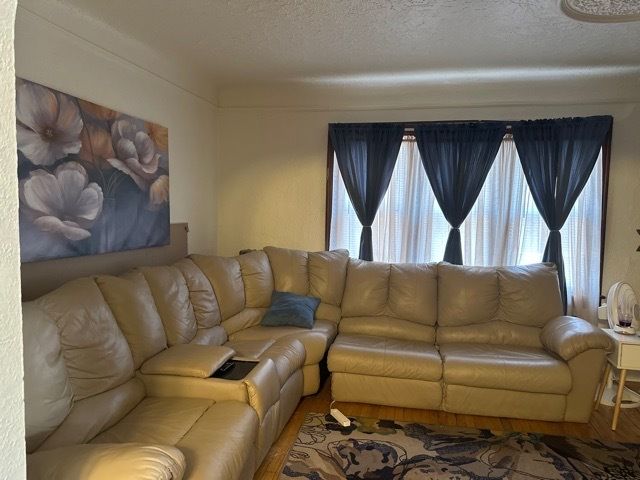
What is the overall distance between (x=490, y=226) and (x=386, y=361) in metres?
1.81

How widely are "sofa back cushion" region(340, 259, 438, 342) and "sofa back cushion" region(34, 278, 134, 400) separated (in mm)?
1948

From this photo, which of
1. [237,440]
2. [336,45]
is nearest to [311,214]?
[336,45]

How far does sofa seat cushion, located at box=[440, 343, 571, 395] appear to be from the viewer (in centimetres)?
276

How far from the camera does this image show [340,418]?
2.78 meters

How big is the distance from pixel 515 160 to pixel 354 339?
2269mm

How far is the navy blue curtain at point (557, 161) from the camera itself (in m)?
3.65

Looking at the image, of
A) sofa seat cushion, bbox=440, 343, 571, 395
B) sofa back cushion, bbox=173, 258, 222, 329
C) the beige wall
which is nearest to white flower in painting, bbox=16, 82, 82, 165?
sofa back cushion, bbox=173, 258, 222, 329

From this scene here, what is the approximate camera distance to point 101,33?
2.64m

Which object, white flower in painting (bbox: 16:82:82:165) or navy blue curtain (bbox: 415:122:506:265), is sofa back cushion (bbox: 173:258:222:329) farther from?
navy blue curtain (bbox: 415:122:506:265)

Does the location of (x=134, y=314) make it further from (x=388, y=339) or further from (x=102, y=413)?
(x=388, y=339)

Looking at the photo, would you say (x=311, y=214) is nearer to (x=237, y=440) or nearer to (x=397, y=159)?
(x=397, y=159)

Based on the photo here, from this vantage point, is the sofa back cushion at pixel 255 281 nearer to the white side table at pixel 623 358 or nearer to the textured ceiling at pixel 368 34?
→ the textured ceiling at pixel 368 34

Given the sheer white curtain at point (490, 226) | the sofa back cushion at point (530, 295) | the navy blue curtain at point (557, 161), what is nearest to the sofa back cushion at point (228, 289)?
the sheer white curtain at point (490, 226)

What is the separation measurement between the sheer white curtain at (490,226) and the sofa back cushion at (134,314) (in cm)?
222
